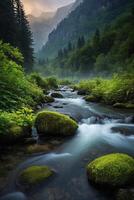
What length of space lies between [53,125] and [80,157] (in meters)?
2.19

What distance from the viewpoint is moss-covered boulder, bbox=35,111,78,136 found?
31.8 ft

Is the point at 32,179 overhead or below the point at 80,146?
below

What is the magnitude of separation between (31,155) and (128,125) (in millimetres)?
5675

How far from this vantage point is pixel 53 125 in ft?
31.8

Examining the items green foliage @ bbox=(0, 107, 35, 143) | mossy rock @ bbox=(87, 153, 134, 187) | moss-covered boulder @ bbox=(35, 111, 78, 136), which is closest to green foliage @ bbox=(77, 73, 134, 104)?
moss-covered boulder @ bbox=(35, 111, 78, 136)

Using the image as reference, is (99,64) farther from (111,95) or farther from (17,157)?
(17,157)

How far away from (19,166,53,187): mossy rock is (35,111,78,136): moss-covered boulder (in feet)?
9.61

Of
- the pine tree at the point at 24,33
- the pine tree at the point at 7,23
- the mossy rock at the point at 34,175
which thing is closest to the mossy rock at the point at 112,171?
the mossy rock at the point at 34,175

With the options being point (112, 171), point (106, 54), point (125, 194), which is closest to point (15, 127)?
point (112, 171)

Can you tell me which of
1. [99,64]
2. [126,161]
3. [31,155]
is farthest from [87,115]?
[99,64]

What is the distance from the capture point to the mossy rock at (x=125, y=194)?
523cm

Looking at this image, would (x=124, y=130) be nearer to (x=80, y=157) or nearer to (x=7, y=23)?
(x=80, y=157)

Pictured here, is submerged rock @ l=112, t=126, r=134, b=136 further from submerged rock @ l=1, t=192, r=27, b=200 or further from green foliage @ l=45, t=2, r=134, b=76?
green foliage @ l=45, t=2, r=134, b=76

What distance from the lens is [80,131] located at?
35.3ft
